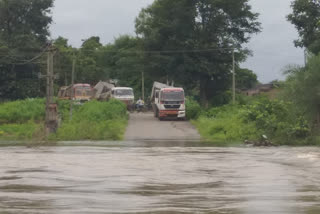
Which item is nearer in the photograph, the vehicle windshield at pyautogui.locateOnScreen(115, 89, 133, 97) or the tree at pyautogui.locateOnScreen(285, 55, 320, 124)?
the tree at pyautogui.locateOnScreen(285, 55, 320, 124)

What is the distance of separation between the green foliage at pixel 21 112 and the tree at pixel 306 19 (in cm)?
2150

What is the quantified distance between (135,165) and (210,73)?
41.9m

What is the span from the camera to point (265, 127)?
37312 mm

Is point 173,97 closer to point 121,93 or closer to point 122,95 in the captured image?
point 122,95

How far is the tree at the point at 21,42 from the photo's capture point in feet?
238

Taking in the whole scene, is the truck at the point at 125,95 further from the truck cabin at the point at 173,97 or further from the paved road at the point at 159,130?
the truck cabin at the point at 173,97

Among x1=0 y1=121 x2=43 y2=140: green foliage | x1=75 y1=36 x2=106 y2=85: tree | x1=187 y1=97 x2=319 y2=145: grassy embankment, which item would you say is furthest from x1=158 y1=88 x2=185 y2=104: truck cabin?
x1=75 y1=36 x2=106 y2=85: tree

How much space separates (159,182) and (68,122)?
29855mm

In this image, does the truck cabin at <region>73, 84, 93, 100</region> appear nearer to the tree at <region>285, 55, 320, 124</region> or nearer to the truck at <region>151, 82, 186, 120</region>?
the truck at <region>151, 82, 186, 120</region>

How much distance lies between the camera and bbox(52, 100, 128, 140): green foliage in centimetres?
3959

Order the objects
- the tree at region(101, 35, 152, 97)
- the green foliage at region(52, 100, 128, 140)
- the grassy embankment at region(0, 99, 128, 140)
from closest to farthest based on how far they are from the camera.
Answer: the green foliage at region(52, 100, 128, 140)
the grassy embankment at region(0, 99, 128, 140)
the tree at region(101, 35, 152, 97)

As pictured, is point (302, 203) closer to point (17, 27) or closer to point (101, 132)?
point (101, 132)

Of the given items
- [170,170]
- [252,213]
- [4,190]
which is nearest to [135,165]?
[170,170]

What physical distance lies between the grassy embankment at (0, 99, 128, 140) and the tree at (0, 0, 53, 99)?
15641mm
